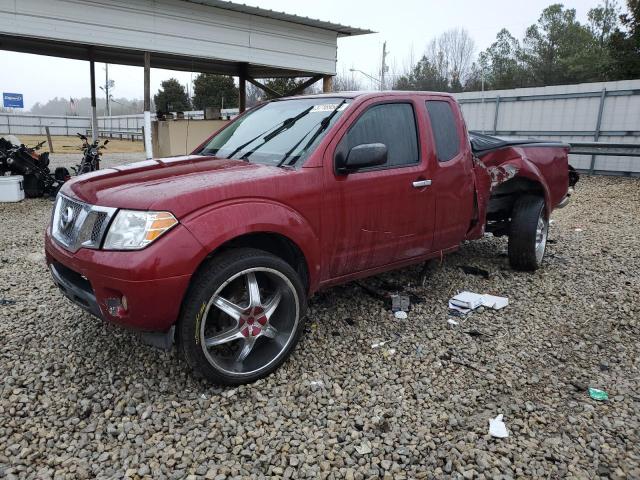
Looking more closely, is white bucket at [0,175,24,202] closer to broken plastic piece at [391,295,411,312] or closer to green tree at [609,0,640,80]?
broken plastic piece at [391,295,411,312]

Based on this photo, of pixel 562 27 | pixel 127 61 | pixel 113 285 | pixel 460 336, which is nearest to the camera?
pixel 113 285

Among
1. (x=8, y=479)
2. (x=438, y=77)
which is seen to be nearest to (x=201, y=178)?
(x=8, y=479)

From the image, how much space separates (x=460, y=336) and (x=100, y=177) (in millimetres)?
2934

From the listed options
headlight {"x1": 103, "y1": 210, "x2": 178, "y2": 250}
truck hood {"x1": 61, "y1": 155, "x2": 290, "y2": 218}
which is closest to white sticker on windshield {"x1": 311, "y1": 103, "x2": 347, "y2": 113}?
truck hood {"x1": 61, "y1": 155, "x2": 290, "y2": 218}

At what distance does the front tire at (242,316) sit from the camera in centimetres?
277

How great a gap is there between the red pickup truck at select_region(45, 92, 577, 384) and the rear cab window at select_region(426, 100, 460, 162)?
1 cm

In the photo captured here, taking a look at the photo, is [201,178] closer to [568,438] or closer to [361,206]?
[361,206]

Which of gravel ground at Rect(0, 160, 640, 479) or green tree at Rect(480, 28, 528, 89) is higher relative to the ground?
green tree at Rect(480, 28, 528, 89)

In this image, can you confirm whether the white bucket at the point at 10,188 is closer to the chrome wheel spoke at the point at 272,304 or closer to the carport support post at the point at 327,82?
the carport support post at the point at 327,82

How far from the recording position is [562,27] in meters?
40.5

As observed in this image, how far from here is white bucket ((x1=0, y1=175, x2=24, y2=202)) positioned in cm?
920

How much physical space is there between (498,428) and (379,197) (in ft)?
5.78

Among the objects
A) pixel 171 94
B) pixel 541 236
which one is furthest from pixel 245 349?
pixel 171 94

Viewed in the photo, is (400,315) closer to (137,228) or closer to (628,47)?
(137,228)
